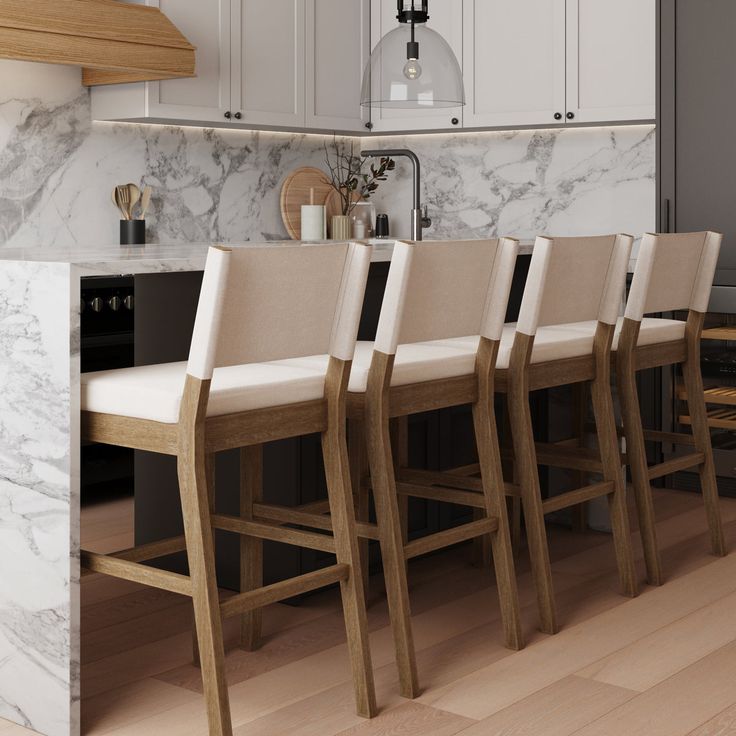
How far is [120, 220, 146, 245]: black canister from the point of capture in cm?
463

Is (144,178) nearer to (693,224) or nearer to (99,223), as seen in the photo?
(99,223)

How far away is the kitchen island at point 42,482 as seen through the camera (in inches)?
84.7

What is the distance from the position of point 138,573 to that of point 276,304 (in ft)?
1.87

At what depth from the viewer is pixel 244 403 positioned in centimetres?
216

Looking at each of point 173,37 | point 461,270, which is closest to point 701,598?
point 461,270

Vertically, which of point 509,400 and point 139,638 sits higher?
point 509,400

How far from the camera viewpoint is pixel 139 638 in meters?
2.77

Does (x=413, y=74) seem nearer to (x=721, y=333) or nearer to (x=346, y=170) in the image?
(x=721, y=333)

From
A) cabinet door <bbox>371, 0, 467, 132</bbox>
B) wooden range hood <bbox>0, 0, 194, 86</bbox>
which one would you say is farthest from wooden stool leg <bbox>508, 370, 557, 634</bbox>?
cabinet door <bbox>371, 0, 467, 132</bbox>

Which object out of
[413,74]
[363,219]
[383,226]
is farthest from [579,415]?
[383,226]

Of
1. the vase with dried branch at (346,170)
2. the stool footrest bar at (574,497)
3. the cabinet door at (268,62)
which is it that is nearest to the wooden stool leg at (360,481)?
the stool footrest bar at (574,497)

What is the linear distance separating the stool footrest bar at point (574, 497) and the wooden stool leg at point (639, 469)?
19cm

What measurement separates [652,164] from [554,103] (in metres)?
0.48

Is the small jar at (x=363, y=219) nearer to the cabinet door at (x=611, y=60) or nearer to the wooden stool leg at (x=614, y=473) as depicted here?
the cabinet door at (x=611, y=60)
